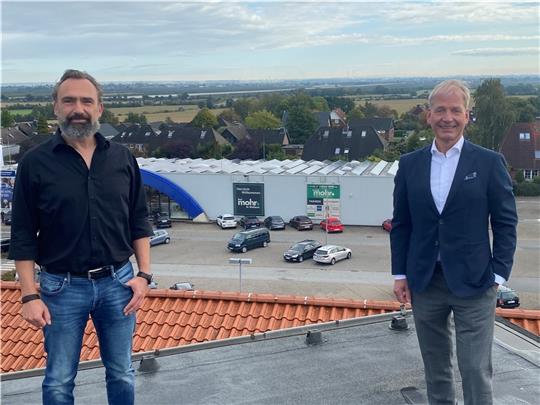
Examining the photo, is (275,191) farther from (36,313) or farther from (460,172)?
(36,313)

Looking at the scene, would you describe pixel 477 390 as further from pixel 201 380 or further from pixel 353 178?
pixel 353 178

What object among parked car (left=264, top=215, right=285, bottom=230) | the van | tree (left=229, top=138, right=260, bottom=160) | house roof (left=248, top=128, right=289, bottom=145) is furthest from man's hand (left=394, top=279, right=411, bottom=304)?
house roof (left=248, top=128, right=289, bottom=145)

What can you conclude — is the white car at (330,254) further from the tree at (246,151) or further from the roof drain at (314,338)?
the tree at (246,151)

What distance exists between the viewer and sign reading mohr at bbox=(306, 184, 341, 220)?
27.0m

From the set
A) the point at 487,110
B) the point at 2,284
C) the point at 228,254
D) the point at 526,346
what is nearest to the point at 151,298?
the point at 2,284

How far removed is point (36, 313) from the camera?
266 cm

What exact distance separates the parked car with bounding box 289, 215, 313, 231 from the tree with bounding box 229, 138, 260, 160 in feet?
68.9

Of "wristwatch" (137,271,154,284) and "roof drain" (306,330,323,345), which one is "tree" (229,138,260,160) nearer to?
"roof drain" (306,330,323,345)

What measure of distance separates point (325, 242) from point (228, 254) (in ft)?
13.3

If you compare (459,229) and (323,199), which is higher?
(459,229)

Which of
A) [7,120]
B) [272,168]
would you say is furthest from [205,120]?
[272,168]

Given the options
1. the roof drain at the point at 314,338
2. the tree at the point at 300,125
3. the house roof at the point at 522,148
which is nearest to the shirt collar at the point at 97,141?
the roof drain at the point at 314,338

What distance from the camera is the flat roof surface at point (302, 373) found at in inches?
140

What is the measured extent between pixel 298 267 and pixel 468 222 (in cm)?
1850
